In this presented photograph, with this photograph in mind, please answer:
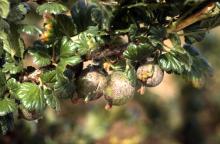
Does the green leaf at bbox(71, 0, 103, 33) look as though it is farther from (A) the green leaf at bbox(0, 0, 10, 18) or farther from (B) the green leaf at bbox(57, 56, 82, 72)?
(A) the green leaf at bbox(0, 0, 10, 18)

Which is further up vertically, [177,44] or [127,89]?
[177,44]

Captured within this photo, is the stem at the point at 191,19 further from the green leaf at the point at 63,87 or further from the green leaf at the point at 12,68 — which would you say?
the green leaf at the point at 12,68

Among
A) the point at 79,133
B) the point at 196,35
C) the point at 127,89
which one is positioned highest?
the point at 196,35

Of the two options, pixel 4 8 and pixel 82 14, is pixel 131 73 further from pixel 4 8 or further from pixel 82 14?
pixel 4 8

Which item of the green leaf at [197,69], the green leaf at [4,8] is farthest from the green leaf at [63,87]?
the green leaf at [197,69]

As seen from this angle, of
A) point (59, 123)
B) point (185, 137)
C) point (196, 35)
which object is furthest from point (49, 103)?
point (185, 137)

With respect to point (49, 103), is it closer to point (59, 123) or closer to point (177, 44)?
point (177, 44)
